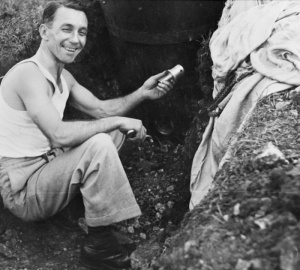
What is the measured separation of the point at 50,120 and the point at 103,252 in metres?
0.92

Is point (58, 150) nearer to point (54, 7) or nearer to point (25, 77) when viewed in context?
point (25, 77)

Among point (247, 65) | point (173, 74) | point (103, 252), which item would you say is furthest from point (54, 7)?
point (103, 252)

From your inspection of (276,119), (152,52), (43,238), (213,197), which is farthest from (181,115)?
(213,197)

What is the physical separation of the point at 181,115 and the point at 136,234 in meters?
1.43

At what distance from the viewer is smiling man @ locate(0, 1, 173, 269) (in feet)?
11.7

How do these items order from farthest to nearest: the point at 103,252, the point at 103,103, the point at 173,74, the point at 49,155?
the point at 103,103, the point at 173,74, the point at 49,155, the point at 103,252

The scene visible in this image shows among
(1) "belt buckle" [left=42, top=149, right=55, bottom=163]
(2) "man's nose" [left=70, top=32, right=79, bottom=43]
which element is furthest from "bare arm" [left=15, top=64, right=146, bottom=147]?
(2) "man's nose" [left=70, top=32, right=79, bottom=43]

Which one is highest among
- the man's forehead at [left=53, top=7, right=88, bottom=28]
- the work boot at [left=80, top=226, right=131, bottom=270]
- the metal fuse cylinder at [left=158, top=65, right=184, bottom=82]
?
the man's forehead at [left=53, top=7, right=88, bottom=28]

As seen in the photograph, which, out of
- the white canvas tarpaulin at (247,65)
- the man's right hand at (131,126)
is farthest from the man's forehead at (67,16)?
the white canvas tarpaulin at (247,65)

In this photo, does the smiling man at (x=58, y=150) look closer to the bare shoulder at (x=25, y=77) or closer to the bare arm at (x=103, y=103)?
the bare shoulder at (x=25, y=77)

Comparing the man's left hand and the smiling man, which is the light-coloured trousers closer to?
the smiling man

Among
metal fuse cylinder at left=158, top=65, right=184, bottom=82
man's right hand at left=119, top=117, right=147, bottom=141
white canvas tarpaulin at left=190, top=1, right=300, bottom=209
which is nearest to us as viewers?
white canvas tarpaulin at left=190, top=1, right=300, bottom=209

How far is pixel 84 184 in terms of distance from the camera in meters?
3.60

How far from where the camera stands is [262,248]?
211 centimetres
